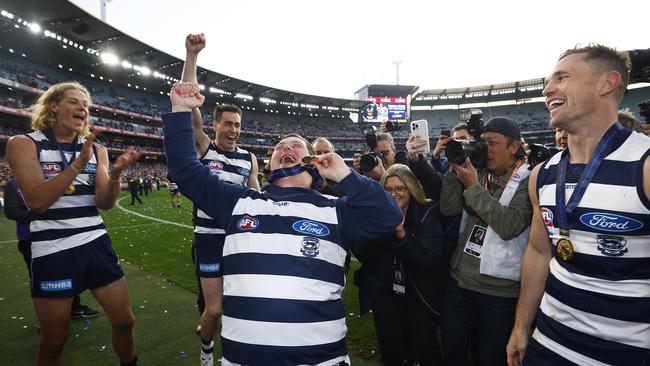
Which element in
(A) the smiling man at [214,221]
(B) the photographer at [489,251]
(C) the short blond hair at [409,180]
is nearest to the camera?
(B) the photographer at [489,251]

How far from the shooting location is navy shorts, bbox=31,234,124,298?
96.4 inches

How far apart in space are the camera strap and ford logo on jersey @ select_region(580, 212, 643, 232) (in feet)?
4.69

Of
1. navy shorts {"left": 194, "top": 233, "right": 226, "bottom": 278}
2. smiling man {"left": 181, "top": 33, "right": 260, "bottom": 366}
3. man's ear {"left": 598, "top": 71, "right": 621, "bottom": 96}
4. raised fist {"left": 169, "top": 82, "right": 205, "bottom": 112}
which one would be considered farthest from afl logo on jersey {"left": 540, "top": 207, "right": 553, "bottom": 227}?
navy shorts {"left": 194, "top": 233, "right": 226, "bottom": 278}

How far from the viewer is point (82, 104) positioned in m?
2.76

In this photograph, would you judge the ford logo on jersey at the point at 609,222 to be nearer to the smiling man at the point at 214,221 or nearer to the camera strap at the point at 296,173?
the camera strap at the point at 296,173

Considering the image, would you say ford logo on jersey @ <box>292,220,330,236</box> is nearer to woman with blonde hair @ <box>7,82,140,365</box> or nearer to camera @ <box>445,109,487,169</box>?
camera @ <box>445,109,487,169</box>

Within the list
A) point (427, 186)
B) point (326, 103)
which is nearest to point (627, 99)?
point (326, 103)

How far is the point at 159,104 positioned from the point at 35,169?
55706mm

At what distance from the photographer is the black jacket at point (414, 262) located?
101 inches

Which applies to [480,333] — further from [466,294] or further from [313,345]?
[313,345]

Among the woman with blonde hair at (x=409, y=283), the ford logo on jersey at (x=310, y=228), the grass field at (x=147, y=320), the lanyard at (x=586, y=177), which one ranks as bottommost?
the grass field at (x=147, y=320)

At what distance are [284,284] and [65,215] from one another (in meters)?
2.00

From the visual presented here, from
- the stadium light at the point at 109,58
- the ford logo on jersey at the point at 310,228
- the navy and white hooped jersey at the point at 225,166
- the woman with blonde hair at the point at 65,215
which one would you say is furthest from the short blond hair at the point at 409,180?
the stadium light at the point at 109,58

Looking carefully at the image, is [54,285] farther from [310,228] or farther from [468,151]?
[468,151]
